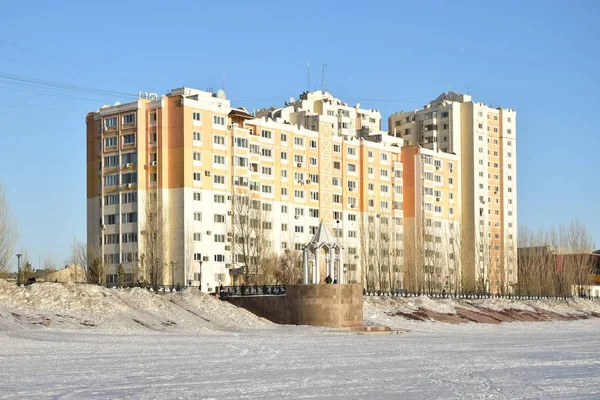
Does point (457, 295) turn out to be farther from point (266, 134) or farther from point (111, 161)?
point (111, 161)

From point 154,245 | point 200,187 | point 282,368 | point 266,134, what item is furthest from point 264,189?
point 282,368

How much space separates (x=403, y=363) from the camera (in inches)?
1444

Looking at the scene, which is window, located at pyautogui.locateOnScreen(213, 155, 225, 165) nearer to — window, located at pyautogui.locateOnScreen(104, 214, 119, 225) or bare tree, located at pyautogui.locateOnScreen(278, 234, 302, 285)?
window, located at pyautogui.locateOnScreen(104, 214, 119, 225)

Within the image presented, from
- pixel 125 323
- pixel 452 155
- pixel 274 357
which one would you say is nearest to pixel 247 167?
pixel 452 155

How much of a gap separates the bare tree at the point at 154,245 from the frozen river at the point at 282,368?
45907 mm

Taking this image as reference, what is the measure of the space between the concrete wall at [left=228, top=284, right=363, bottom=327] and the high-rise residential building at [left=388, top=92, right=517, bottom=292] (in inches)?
3251

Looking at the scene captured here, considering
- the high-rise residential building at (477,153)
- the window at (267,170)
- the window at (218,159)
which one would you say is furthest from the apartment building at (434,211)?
the window at (218,159)

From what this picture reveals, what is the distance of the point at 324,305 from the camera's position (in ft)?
219

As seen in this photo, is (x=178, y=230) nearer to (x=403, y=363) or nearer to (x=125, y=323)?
(x=125, y=323)

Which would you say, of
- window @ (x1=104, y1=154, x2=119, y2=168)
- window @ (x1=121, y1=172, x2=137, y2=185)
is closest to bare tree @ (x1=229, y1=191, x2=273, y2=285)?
window @ (x1=121, y1=172, x2=137, y2=185)

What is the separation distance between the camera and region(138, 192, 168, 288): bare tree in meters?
99.9

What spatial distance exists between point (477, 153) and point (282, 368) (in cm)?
12813

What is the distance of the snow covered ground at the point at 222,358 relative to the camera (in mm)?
27203

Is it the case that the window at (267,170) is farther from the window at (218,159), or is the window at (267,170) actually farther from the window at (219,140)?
the window at (219,140)
